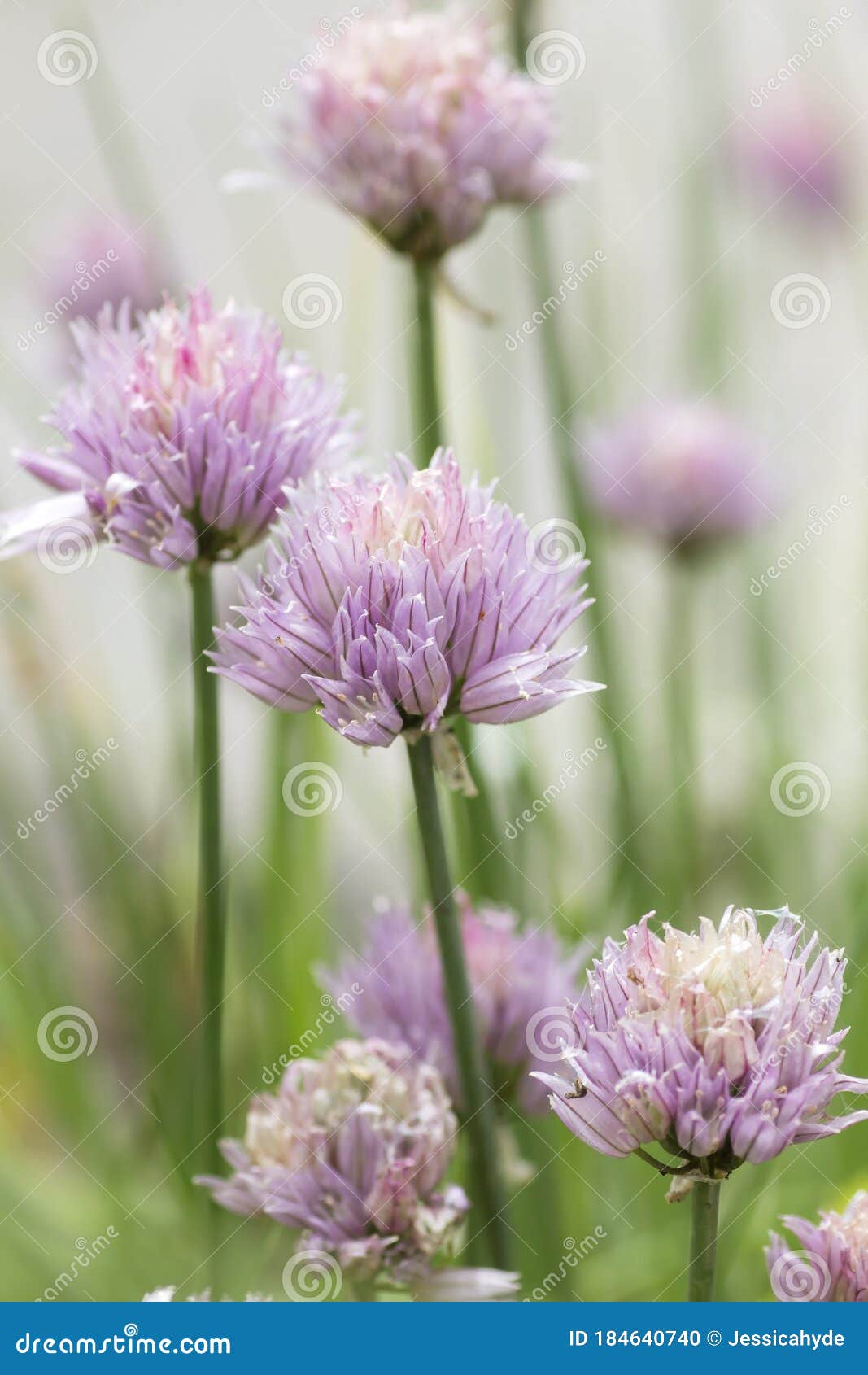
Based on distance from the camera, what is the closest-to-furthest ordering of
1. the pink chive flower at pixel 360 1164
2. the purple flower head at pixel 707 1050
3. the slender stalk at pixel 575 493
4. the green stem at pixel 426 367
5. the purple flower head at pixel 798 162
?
the purple flower head at pixel 707 1050 → the pink chive flower at pixel 360 1164 → the green stem at pixel 426 367 → the slender stalk at pixel 575 493 → the purple flower head at pixel 798 162

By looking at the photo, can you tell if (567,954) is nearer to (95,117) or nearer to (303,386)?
(303,386)

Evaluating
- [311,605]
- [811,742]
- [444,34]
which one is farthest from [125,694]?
[311,605]

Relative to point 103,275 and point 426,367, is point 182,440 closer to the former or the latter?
point 426,367

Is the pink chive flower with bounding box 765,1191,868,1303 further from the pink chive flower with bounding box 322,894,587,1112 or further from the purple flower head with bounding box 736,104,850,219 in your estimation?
the purple flower head with bounding box 736,104,850,219

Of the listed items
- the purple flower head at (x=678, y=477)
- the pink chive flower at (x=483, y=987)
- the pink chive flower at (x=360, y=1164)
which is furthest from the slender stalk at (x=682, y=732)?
the pink chive flower at (x=360, y=1164)

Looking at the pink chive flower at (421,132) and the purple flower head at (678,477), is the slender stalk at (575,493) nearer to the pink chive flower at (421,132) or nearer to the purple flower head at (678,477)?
the pink chive flower at (421,132)

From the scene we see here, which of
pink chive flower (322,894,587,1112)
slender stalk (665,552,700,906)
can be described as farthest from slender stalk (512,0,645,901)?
pink chive flower (322,894,587,1112)
